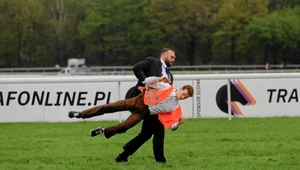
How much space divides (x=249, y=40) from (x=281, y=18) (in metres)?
3.85

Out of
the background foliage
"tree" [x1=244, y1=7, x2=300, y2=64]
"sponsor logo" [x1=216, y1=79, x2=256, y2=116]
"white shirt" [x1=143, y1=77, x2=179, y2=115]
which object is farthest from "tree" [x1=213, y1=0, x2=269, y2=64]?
"white shirt" [x1=143, y1=77, x2=179, y2=115]

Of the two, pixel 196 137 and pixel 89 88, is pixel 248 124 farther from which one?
pixel 89 88

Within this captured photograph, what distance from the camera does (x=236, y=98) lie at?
62.5 feet

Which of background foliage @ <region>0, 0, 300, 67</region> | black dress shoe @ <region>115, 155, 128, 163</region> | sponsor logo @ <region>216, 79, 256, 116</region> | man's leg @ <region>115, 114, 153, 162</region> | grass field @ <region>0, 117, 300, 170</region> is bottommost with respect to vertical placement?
background foliage @ <region>0, 0, 300, 67</region>

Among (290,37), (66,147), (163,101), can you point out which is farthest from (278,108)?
(290,37)

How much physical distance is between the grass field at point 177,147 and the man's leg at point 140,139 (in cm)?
15

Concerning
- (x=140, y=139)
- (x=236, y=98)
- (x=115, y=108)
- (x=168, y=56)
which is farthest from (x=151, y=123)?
(x=236, y=98)

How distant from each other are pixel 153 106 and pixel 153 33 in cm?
5990

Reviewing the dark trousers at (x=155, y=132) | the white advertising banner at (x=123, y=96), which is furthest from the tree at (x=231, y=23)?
the dark trousers at (x=155, y=132)

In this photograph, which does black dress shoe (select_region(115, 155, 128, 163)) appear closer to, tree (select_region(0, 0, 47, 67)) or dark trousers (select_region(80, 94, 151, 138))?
dark trousers (select_region(80, 94, 151, 138))

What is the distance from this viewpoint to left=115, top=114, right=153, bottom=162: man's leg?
33.7 feet

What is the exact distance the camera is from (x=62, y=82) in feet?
61.9

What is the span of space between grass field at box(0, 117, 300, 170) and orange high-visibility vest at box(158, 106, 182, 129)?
0.69m

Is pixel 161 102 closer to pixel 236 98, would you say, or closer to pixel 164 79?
pixel 164 79
